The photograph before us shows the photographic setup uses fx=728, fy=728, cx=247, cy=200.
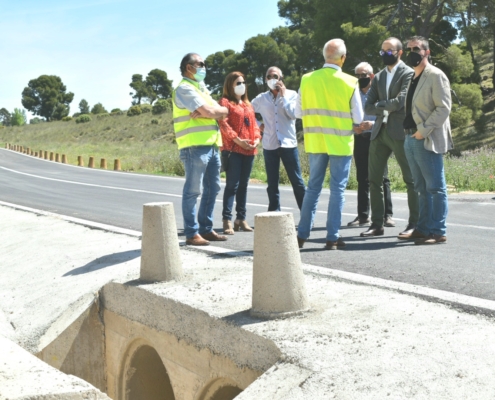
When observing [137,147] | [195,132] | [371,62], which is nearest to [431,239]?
[195,132]

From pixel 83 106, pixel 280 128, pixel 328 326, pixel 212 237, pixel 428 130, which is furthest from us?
pixel 83 106

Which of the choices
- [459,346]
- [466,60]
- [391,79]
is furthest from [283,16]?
[459,346]

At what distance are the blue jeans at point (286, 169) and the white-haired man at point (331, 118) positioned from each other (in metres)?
1.38

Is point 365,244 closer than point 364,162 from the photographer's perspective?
Yes

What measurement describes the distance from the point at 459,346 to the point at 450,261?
2.92m

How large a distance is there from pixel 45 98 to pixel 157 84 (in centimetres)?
2886

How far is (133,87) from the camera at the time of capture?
12169cm

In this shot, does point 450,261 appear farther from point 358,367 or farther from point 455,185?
point 455,185

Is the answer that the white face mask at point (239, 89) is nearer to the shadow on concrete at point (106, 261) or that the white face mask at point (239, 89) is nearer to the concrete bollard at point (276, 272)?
the shadow on concrete at point (106, 261)

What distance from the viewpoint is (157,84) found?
403 ft

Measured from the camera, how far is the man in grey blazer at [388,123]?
27.6 ft

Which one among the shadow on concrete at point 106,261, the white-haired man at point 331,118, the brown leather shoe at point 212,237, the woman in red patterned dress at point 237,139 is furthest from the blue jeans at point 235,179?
the white-haired man at point 331,118

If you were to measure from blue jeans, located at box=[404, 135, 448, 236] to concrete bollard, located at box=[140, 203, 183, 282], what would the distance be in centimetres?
289

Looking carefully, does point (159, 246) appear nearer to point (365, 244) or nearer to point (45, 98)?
point (365, 244)
